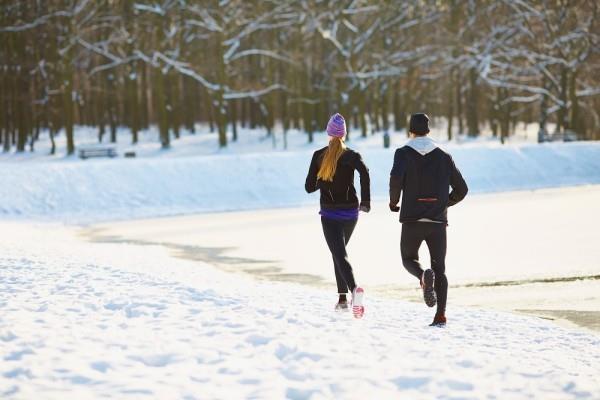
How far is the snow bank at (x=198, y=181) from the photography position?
2936cm

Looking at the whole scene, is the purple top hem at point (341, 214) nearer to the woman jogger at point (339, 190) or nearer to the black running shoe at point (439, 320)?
the woman jogger at point (339, 190)

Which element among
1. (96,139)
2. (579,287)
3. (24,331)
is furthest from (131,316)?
(96,139)

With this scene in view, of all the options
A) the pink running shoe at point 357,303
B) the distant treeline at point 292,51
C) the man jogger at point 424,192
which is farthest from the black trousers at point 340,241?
the distant treeline at point 292,51

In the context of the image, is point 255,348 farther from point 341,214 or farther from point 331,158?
point 331,158

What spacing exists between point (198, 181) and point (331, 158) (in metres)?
23.8

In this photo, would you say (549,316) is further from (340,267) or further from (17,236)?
(17,236)

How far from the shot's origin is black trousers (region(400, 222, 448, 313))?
26.9 feet

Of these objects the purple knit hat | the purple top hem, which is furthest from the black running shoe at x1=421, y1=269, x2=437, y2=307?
the purple knit hat

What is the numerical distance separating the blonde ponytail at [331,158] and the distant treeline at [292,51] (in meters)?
32.6

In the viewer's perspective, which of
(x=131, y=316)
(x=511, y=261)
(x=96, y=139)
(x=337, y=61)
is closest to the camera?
(x=131, y=316)

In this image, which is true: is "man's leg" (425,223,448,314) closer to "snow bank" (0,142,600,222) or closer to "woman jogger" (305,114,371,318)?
"woman jogger" (305,114,371,318)

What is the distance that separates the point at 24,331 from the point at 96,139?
48325 mm

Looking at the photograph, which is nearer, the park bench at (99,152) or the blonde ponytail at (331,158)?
the blonde ponytail at (331,158)

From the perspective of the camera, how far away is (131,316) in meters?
8.74
